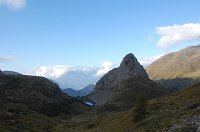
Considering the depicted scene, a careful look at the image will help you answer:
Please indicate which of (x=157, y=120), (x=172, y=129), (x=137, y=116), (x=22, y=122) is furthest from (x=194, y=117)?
(x=22, y=122)

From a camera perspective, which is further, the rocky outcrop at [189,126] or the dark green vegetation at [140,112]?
the dark green vegetation at [140,112]

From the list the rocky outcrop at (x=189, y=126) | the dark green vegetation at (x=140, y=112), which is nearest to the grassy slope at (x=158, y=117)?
the dark green vegetation at (x=140, y=112)

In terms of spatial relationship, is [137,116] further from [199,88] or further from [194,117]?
[199,88]

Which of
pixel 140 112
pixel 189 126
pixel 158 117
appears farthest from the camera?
pixel 140 112

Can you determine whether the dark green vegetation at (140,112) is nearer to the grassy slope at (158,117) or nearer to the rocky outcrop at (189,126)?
the grassy slope at (158,117)

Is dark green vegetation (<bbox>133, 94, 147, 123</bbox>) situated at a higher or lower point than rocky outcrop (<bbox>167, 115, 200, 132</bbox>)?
higher

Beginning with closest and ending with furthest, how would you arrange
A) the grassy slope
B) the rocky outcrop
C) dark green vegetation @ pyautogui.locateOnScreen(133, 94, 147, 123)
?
the rocky outcrop
the grassy slope
dark green vegetation @ pyautogui.locateOnScreen(133, 94, 147, 123)

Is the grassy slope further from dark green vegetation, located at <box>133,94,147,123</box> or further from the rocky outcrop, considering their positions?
the rocky outcrop

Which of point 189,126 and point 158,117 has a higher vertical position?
point 158,117

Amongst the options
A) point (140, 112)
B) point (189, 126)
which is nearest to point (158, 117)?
point (140, 112)

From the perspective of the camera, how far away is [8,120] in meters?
144

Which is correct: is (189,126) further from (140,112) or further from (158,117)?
(140,112)

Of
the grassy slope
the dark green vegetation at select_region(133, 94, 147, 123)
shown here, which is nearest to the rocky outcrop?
the grassy slope

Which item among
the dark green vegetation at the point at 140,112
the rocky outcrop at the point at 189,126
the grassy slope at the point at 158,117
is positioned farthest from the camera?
the dark green vegetation at the point at 140,112
